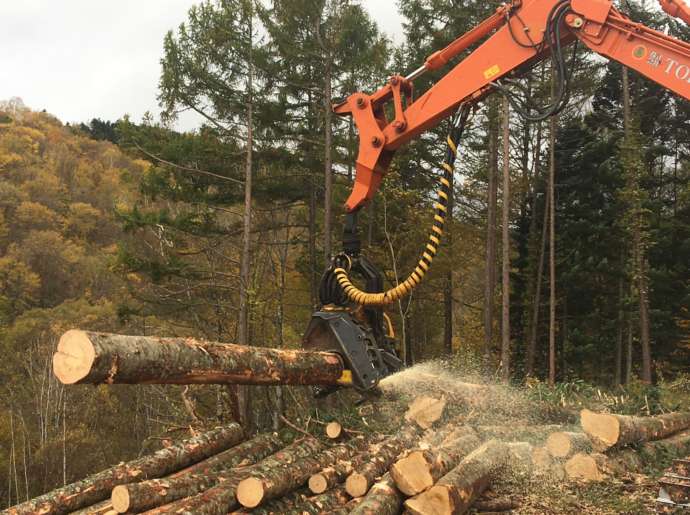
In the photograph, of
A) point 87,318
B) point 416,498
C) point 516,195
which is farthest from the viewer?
point 87,318

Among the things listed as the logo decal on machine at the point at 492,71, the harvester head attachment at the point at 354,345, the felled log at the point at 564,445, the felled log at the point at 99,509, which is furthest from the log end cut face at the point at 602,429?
the felled log at the point at 99,509

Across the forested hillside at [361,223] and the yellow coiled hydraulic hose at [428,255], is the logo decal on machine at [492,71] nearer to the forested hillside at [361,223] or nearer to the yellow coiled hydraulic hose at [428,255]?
the yellow coiled hydraulic hose at [428,255]

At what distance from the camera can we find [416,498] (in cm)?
432

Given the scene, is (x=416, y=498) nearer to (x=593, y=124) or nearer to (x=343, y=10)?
(x=343, y=10)

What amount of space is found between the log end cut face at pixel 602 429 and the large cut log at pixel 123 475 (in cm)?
333

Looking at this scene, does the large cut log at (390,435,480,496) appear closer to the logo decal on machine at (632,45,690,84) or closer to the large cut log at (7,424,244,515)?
the large cut log at (7,424,244,515)

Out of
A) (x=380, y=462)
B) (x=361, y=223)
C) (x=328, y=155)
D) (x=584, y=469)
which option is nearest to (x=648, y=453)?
(x=584, y=469)

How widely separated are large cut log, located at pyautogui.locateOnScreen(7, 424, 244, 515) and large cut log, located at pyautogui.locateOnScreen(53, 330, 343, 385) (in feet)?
3.53

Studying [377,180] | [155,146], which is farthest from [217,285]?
[377,180]

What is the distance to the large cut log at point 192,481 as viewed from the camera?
14.1 ft

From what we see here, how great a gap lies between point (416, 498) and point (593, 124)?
1887cm

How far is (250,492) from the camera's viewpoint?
426cm

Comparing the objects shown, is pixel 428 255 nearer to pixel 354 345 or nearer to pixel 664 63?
pixel 354 345

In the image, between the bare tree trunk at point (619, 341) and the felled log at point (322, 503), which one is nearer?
the felled log at point (322, 503)
